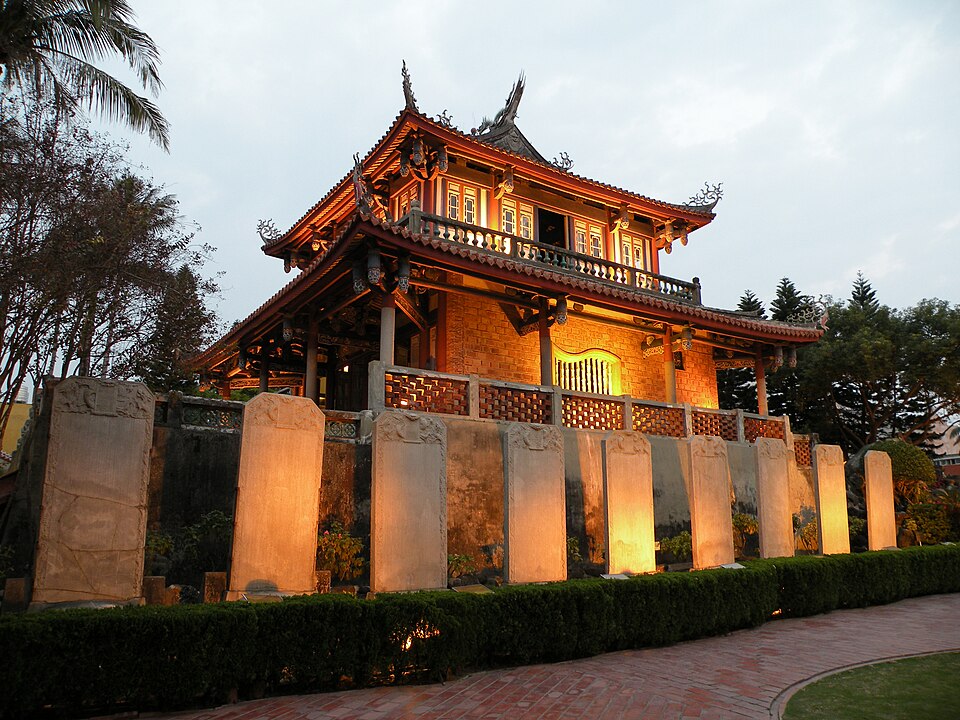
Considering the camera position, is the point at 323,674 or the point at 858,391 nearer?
the point at 323,674

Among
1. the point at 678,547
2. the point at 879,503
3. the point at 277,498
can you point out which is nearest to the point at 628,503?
the point at 678,547

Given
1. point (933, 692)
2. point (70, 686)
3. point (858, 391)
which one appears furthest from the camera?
point (858, 391)

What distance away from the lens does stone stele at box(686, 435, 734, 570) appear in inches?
417

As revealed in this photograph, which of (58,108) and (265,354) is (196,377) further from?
(58,108)

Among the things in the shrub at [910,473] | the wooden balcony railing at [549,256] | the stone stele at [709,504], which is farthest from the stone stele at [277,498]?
the shrub at [910,473]

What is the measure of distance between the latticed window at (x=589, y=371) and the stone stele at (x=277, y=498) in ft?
30.8

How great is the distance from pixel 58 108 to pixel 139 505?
7.16 m

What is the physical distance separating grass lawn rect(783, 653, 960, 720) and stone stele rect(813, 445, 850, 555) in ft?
Answer: 16.7

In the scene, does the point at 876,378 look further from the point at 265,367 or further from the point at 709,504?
the point at 265,367

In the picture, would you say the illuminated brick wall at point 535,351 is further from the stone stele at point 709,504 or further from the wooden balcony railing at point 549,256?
the stone stele at point 709,504

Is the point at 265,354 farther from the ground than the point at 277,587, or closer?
farther from the ground

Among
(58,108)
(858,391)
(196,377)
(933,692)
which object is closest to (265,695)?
(933,692)

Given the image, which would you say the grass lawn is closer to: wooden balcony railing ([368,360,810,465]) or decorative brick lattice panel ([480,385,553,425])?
wooden balcony railing ([368,360,810,465])

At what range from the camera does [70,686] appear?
17.0 ft
